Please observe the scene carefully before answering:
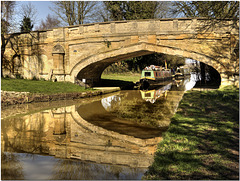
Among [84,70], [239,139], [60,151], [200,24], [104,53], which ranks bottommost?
[60,151]

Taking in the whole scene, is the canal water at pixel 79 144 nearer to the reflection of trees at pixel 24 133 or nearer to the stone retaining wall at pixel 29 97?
the reflection of trees at pixel 24 133

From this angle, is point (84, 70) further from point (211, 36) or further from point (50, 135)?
point (50, 135)

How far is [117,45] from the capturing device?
1483 centimetres

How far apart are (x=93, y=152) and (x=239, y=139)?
2.63m

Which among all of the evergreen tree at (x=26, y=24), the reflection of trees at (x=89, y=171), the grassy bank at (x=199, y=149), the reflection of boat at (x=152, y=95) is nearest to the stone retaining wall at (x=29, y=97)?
the reflection of boat at (x=152, y=95)

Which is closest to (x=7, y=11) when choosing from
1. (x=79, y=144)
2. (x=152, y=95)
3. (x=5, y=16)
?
(x=5, y=16)

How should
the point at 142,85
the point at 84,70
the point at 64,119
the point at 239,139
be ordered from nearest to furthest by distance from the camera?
the point at 239,139
the point at 64,119
the point at 84,70
the point at 142,85

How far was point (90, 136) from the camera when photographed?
17.8ft

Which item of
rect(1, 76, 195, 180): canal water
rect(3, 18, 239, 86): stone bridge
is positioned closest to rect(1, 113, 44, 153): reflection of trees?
rect(1, 76, 195, 180): canal water

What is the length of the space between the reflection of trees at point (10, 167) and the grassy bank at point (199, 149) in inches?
74.2

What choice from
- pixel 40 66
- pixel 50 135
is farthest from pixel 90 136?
pixel 40 66

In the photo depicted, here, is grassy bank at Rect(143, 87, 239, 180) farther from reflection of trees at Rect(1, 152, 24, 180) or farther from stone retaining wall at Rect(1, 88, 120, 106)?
stone retaining wall at Rect(1, 88, 120, 106)

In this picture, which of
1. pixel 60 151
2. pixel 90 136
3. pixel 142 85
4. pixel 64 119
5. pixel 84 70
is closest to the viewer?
pixel 60 151

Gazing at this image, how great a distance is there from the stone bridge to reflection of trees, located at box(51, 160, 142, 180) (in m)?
10.6
